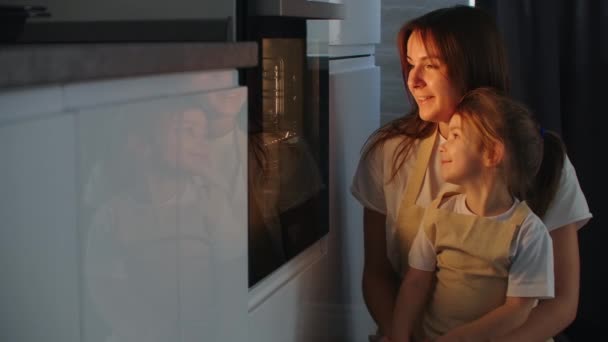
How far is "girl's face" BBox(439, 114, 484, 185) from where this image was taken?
5.00 ft

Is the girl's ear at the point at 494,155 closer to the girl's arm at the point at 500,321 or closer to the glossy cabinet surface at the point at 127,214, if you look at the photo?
the girl's arm at the point at 500,321

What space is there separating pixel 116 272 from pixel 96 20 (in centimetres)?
68

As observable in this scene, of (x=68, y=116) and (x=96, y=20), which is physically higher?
(x=96, y=20)

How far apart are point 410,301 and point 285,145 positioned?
38cm

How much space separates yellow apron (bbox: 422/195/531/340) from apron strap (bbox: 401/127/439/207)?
0.09 metres

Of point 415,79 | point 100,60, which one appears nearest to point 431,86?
point 415,79

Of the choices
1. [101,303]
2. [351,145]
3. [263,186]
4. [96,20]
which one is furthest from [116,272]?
[351,145]

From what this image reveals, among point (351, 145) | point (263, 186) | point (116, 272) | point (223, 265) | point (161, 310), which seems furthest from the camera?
point (351, 145)

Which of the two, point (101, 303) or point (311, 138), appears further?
point (311, 138)

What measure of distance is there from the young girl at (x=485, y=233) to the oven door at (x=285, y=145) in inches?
9.0

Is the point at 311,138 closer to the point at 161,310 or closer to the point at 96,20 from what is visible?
the point at 96,20

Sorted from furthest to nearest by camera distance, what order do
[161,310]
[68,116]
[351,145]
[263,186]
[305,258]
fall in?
[351,145] → [305,258] → [263,186] → [161,310] → [68,116]

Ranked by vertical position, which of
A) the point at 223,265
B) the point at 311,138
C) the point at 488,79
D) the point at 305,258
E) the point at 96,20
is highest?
the point at 96,20

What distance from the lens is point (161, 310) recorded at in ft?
3.28
